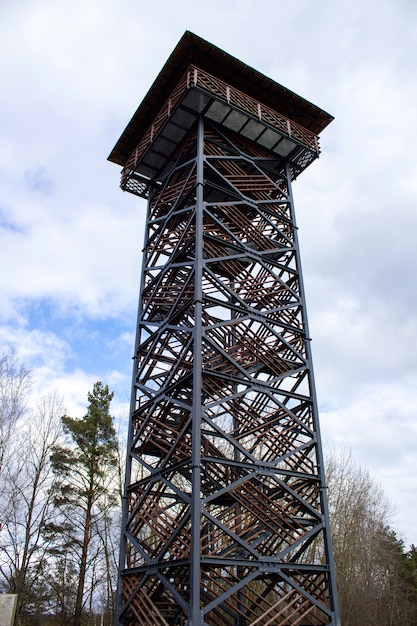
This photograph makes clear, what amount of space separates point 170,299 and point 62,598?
59.6 ft

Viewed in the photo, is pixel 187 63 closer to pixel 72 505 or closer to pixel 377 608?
pixel 72 505

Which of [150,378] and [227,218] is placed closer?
[150,378]

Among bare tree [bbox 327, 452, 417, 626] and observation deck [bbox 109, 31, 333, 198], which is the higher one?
observation deck [bbox 109, 31, 333, 198]

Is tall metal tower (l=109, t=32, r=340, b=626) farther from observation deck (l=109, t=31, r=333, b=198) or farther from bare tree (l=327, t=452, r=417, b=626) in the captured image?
bare tree (l=327, t=452, r=417, b=626)

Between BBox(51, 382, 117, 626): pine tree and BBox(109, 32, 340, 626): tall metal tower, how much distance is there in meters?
11.9

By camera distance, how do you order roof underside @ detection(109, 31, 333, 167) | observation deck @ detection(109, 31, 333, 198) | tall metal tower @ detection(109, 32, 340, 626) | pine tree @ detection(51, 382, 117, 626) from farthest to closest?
pine tree @ detection(51, 382, 117, 626) < roof underside @ detection(109, 31, 333, 167) < observation deck @ detection(109, 31, 333, 198) < tall metal tower @ detection(109, 32, 340, 626)

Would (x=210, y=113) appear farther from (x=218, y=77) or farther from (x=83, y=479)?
(x=83, y=479)

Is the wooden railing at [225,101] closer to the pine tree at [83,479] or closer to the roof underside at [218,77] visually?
the roof underside at [218,77]

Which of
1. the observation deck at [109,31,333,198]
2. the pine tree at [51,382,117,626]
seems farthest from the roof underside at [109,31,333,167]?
the pine tree at [51,382,117,626]

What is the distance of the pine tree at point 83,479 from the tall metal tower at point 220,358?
1194cm

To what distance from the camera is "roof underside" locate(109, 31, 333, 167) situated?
13.3 meters

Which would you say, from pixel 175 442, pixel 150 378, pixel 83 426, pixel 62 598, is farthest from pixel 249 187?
pixel 62 598

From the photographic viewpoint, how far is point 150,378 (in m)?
12.4

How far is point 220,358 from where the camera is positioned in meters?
11.0
